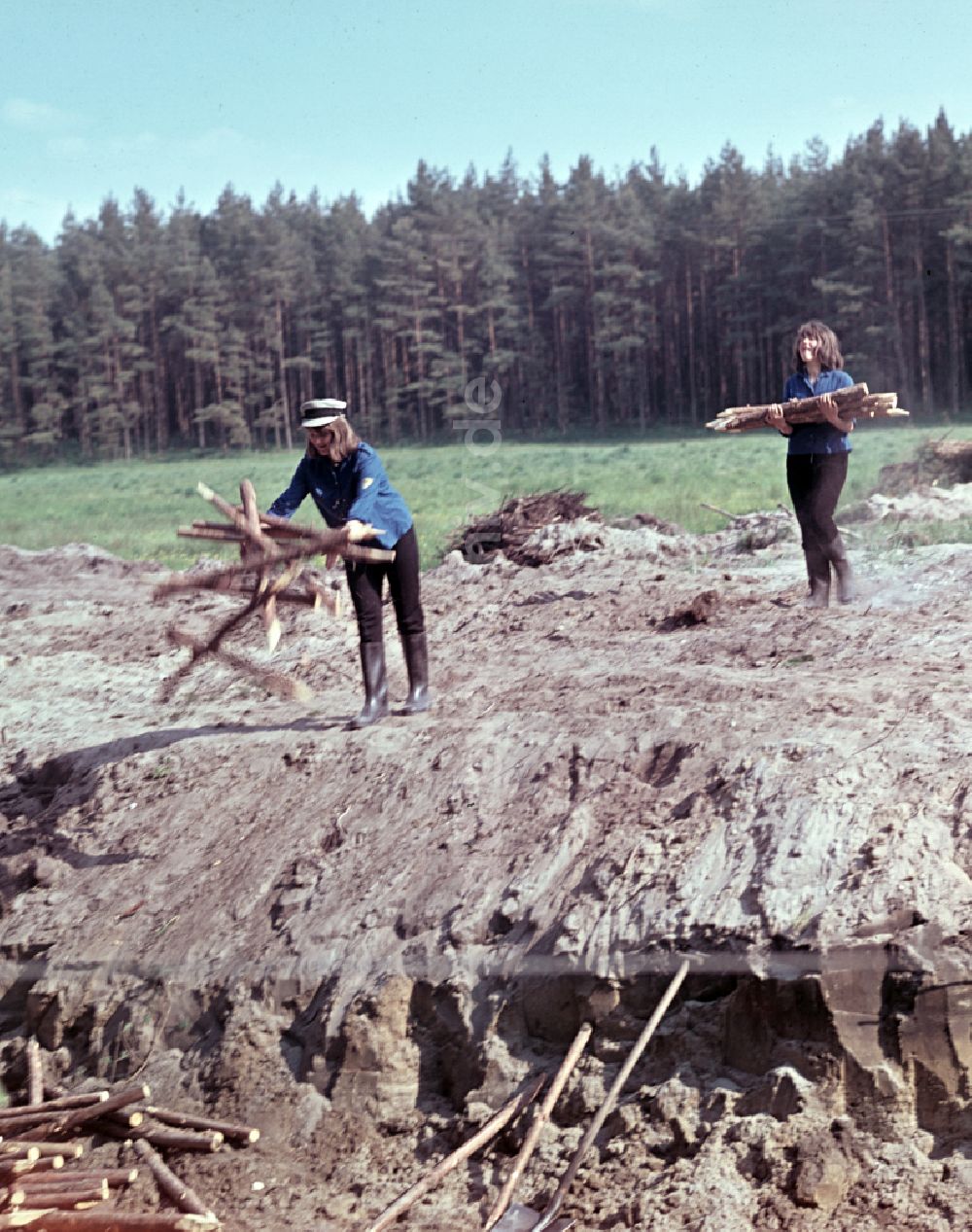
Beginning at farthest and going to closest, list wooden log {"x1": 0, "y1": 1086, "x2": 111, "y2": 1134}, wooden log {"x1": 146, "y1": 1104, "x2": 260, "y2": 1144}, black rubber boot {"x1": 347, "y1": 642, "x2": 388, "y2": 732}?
black rubber boot {"x1": 347, "y1": 642, "x2": 388, "y2": 732} → wooden log {"x1": 0, "y1": 1086, "x2": 111, "y2": 1134} → wooden log {"x1": 146, "y1": 1104, "x2": 260, "y2": 1144}

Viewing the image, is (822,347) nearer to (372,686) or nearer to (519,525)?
(372,686)

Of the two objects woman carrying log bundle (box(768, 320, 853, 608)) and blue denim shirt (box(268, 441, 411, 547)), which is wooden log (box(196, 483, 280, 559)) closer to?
blue denim shirt (box(268, 441, 411, 547))

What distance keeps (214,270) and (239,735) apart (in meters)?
34.9

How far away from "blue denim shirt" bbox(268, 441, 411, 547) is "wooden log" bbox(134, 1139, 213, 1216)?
2.98m

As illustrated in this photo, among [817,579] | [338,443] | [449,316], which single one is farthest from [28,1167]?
[449,316]

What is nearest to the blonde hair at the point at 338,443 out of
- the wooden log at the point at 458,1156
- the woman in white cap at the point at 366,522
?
the woman in white cap at the point at 366,522

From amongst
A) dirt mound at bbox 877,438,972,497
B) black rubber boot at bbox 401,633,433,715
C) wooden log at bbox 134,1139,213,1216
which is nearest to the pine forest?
dirt mound at bbox 877,438,972,497

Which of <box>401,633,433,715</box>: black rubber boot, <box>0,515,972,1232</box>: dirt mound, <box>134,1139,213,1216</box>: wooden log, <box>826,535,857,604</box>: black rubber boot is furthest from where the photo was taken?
<box>826,535,857,604</box>: black rubber boot

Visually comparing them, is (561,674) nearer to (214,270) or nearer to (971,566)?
(971,566)

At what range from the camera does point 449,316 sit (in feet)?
124

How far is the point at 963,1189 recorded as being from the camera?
449 cm

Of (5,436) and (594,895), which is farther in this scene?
(5,436)

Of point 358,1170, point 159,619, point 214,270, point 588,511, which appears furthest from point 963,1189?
point 214,270

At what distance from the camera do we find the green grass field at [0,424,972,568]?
18.8m
